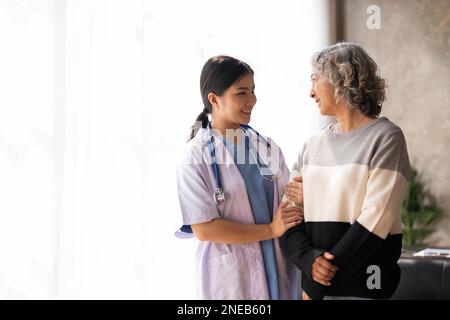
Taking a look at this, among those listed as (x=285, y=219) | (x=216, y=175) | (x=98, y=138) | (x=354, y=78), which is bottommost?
(x=285, y=219)

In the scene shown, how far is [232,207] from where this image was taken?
183 centimetres

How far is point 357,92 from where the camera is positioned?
1699 mm

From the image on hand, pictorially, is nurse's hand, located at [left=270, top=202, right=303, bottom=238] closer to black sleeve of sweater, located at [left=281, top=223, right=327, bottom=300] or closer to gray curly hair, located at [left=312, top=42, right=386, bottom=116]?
black sleeve of sweater, located at [left=281, top=223, right=327, bottom=300]

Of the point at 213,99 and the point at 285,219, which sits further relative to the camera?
the point at 213,99

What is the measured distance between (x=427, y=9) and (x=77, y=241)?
3.33m

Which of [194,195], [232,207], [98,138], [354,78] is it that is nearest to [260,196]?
[232,207]

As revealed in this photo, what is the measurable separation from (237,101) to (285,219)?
370mm

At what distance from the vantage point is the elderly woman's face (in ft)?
5.74

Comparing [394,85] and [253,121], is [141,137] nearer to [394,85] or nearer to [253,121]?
[253,121]

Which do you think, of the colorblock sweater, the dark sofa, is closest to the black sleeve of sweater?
the colorblock sweater

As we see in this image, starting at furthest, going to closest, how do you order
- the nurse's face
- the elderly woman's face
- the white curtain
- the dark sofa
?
the dark sofa
the white curtain
the nurse's face
the elderly woman's face

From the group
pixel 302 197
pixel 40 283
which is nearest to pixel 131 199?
pixel 40 283

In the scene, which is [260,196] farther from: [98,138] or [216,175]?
[98,138]

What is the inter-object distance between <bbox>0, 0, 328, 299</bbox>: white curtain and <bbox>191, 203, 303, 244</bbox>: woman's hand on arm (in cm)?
21
